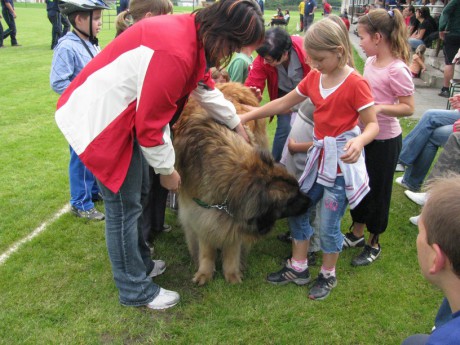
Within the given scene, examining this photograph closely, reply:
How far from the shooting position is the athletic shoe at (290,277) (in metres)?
3.23

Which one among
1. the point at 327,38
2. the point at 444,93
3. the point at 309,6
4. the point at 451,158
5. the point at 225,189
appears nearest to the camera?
the point at 327,38

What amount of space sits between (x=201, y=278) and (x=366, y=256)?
1460mm

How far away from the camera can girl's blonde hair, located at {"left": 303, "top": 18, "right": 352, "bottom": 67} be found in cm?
248

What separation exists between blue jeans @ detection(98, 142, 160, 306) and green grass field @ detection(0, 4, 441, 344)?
0.52 ft

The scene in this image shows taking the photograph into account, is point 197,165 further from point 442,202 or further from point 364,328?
point 442,202

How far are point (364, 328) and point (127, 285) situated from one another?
1690 mm

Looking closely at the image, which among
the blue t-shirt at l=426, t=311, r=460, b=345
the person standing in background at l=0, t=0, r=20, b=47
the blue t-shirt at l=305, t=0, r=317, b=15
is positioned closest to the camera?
the blue t-shirt at l=426, t=311, r=460, b=345

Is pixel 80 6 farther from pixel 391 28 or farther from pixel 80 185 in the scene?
pixel 391 28

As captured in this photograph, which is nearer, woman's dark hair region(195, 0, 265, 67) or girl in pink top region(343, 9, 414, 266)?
woman's dark hair region(195, 0, 265, 67)

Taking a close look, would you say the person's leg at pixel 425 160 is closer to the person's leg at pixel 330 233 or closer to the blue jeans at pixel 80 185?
the person's leg at pixel 330 233

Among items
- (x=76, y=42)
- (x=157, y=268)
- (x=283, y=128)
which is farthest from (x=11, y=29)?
(x=157, y=268)

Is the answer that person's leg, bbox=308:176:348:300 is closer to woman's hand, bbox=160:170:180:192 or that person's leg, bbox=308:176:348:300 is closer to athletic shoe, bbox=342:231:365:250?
athletic shoe, bbox=342:231:365:250

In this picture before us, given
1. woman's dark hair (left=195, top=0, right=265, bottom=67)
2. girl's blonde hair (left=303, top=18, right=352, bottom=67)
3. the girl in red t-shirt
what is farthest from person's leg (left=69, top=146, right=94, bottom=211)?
girl's blonde hair (left=303, top=18, right=352, bottom=67)

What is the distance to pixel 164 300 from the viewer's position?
2930 mm
